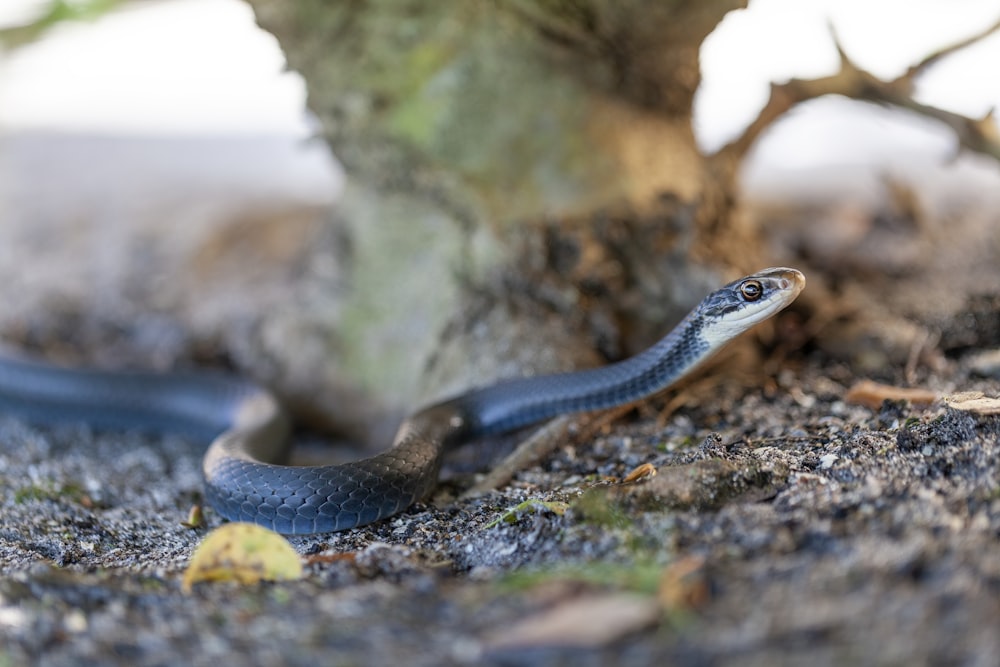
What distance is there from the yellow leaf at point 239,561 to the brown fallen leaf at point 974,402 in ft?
9.53

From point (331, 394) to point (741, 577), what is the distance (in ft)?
14.1

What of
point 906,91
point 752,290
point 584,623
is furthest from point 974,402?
point 906,91

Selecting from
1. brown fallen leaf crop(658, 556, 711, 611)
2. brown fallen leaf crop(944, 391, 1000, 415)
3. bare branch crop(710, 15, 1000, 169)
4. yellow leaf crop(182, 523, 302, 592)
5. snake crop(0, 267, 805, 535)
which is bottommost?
snake crop(0, 267, 805, 535)

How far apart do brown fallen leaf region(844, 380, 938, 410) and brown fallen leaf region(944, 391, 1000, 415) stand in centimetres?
15

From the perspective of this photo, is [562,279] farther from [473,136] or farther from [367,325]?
[367,325]

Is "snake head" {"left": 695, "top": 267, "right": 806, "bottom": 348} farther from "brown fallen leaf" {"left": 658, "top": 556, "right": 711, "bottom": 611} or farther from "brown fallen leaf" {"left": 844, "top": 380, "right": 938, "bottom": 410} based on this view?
"brown fallen leaf" {"left": 658, "top": 556, "right": 711, "bottom": 611}

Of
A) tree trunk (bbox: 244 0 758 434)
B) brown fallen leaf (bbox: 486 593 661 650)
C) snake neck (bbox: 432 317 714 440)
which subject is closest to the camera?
brown fallen leaf (bbox: 486 593 661 650)

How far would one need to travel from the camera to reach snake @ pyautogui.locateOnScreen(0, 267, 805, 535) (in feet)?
13.2

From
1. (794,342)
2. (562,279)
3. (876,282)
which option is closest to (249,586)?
(562,279)

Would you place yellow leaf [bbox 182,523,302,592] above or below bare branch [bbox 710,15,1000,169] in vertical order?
below

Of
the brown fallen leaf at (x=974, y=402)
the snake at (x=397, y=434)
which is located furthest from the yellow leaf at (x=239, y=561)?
the brown fallen leaf at (x=974, y=402)

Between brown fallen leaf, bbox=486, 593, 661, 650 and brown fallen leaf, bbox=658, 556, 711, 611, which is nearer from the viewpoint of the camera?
brown fallen leaf, bbox=486, 593, 661, 650

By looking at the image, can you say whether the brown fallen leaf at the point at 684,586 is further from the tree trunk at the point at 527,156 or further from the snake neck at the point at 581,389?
the tree trunk at the point at 527,156

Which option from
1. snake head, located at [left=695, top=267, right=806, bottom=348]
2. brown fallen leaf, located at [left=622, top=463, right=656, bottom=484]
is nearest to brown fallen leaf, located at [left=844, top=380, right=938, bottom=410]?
snake head, located at [left=695, top=267, right=806, bottom=348]
